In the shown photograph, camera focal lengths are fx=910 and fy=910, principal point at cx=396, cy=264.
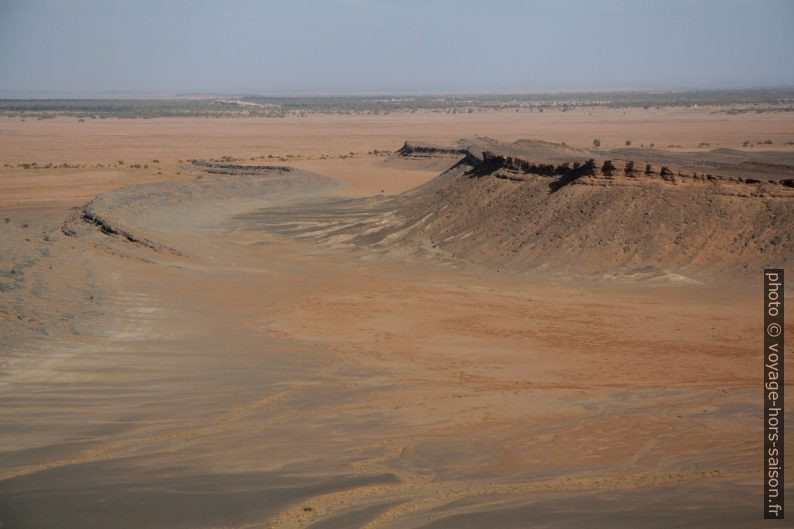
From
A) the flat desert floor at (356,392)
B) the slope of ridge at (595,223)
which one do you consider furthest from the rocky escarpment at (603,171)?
the flat desert floor at (356,392)

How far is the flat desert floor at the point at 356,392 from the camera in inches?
377

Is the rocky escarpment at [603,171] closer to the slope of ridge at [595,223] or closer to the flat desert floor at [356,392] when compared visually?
the slope of ridge at [595,223]

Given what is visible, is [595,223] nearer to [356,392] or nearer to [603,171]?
[603,171]

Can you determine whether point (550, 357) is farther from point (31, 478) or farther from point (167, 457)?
point (31, 478)

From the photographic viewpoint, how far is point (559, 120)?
4764 inches

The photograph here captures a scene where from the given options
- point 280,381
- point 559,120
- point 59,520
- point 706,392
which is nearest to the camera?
point 59,520

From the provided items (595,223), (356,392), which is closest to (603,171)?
(595,223)

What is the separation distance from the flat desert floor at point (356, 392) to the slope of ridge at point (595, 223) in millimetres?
1378

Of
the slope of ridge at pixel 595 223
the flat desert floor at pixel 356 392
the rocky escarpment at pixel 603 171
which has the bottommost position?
the flat desert floor at pixel 356 392

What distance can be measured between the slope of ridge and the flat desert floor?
1.38 m

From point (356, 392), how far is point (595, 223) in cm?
1464

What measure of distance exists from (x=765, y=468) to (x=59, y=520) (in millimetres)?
7552

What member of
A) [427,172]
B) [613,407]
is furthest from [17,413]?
[427,172]

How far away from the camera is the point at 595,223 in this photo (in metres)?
26.8
